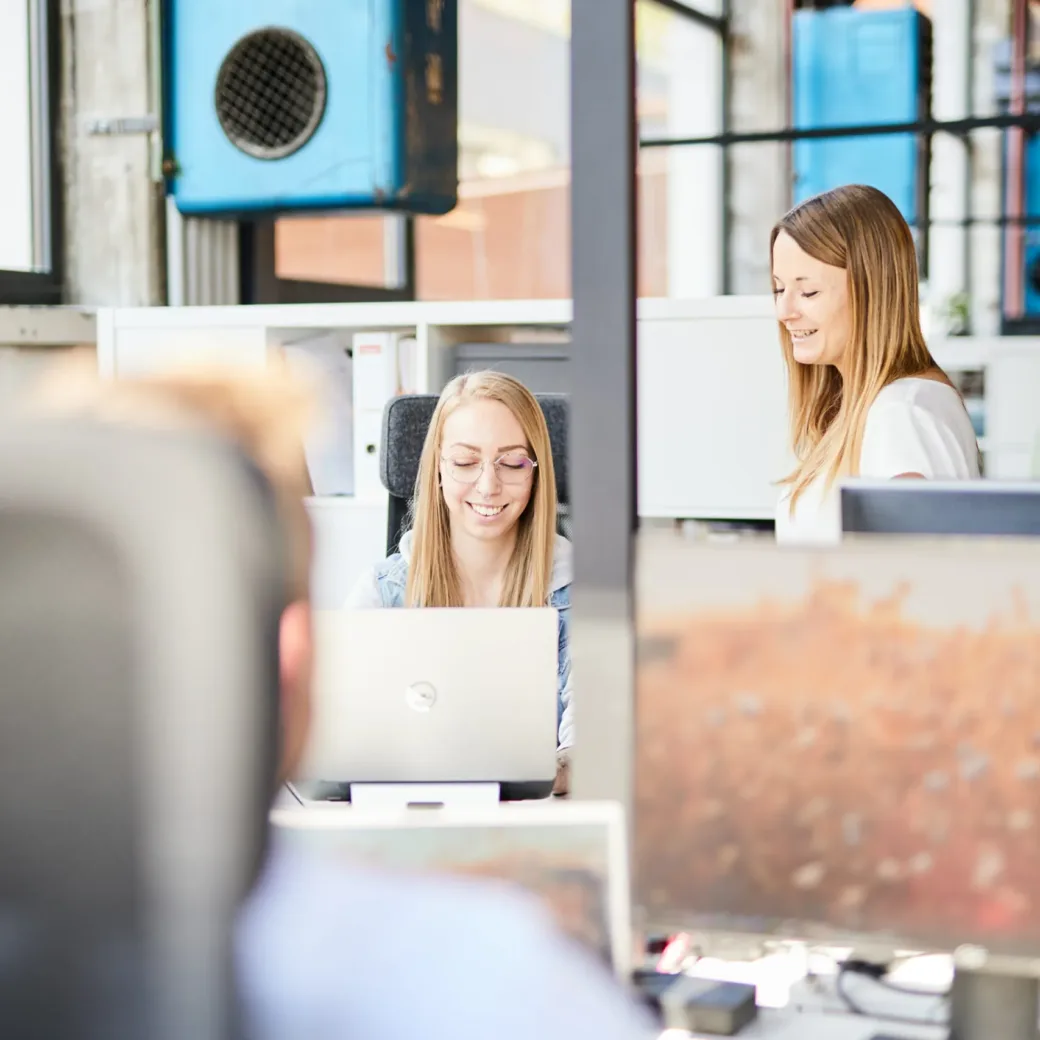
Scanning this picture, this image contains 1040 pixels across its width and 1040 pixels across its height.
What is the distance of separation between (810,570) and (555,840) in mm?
223

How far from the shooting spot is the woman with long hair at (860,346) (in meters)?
2.18

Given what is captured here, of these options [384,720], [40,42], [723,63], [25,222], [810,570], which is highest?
[723,63]

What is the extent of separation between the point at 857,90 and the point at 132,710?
6314 millimetres

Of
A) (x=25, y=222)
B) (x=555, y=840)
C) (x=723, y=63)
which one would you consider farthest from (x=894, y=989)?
(x=723, y=63)

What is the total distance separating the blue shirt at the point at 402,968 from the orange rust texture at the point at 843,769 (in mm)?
101

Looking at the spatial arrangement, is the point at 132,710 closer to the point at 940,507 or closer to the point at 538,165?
the point at 940,507

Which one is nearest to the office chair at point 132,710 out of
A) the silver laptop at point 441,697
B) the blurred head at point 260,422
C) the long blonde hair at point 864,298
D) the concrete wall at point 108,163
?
the blurred head at point 260,422

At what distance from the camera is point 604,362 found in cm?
94

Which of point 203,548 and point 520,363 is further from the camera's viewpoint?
point 520,363

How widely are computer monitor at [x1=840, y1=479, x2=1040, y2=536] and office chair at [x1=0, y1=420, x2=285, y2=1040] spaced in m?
0.57

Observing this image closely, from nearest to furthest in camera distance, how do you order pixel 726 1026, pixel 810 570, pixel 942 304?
pixel 810 570 → pixel 726 1026 → pixel 942 304

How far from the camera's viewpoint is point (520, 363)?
3252mm

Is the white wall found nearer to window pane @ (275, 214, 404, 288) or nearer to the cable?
window pane @ (275, 214, 404, 288)

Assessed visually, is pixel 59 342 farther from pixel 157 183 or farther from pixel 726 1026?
pixel 726 1026
